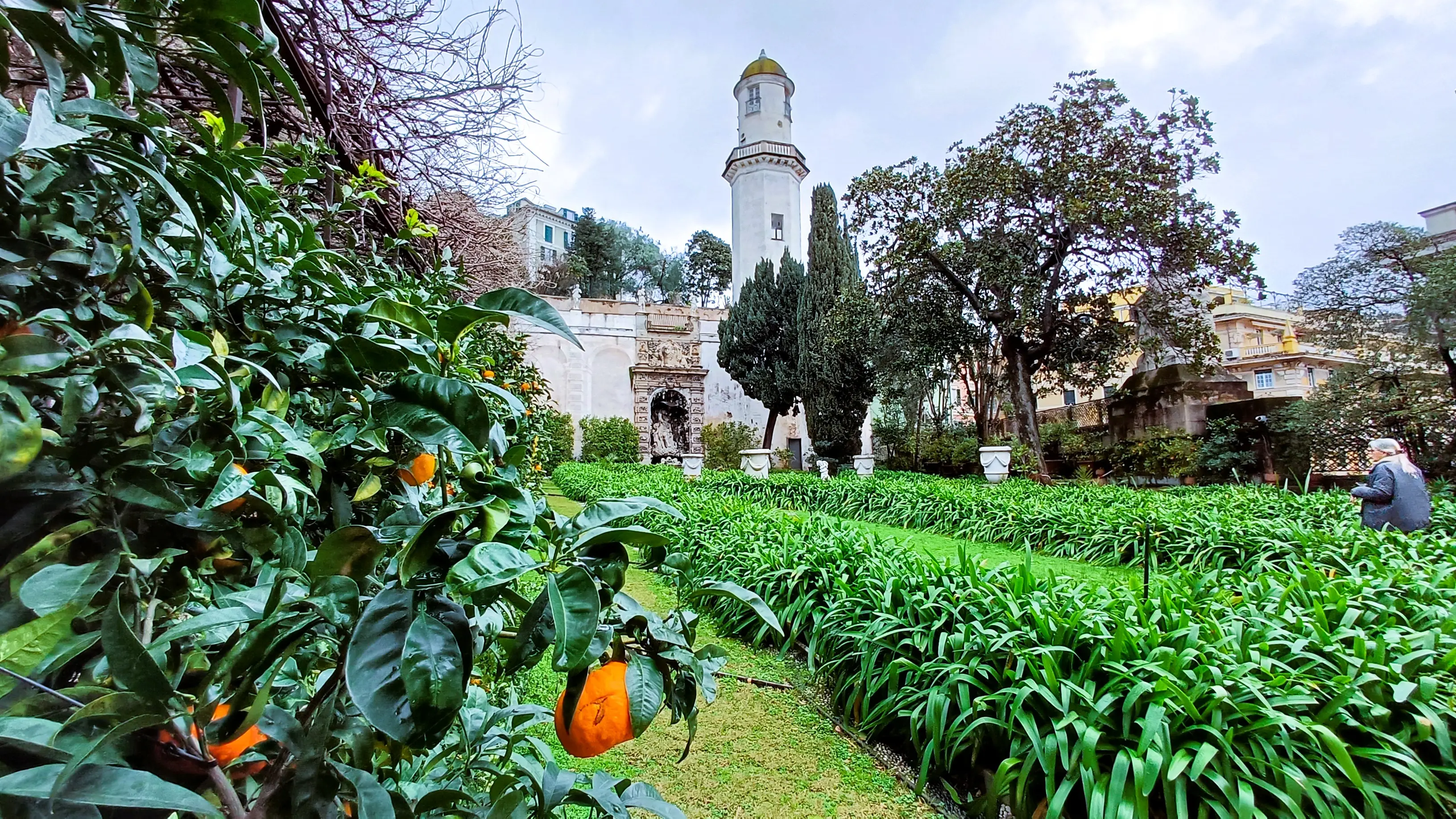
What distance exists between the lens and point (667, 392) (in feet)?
69.7

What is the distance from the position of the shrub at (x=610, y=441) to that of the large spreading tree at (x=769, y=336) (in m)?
3.97

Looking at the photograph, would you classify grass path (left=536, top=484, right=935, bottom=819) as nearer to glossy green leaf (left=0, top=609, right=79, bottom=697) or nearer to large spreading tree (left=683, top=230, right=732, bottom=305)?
glossy green leaf (left=0, top=609, right=79, bottom=697)

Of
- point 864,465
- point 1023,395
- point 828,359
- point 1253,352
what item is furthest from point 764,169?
point 1253,352

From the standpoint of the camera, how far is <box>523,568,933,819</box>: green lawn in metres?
2.04

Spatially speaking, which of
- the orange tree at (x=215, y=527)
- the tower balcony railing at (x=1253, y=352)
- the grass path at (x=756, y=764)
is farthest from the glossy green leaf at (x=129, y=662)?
the tower balcony railing at (x=1253, y=352)

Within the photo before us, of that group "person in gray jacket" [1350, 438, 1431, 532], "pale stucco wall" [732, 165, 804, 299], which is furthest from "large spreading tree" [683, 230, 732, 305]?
"person in gray jacket" [1350, 438, 1431, 532]

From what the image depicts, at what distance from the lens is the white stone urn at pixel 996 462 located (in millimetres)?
10672

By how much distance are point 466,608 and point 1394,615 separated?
Result: 382 centimetres

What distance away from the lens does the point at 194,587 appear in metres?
0.66

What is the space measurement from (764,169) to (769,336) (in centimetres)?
723

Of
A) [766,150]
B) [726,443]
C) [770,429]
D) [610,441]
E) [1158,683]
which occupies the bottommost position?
[1158,683]

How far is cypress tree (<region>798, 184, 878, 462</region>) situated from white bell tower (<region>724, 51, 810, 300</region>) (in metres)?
4.42

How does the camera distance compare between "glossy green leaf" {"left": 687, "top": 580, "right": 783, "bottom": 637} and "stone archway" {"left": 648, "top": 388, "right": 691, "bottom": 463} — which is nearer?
"glossy green leaf" {"left": 687, "top": 580, "right": 783, "bottom": 637}

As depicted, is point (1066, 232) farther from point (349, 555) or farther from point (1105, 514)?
point (349, 555)
